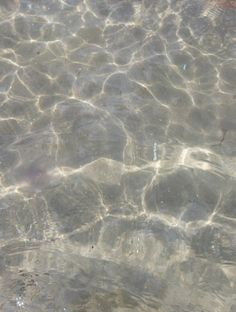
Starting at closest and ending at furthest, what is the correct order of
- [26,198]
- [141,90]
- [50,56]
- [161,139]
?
[26,198]
[161,139]
[141,90]
[50,56]

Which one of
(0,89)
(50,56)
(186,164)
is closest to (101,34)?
(50,56)

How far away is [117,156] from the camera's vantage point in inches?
255

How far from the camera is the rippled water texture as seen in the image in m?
5.31

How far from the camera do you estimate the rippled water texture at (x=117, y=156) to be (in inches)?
209

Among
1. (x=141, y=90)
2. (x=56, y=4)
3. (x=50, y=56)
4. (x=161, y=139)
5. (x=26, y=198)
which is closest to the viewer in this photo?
(x=26, y=198)

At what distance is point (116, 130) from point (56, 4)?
10.8 ft

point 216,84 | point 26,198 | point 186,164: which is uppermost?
point 216,84

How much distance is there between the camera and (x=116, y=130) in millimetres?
6766

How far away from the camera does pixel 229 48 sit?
7848 millimetres

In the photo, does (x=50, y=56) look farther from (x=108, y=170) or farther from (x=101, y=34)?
(x=108, y=170)

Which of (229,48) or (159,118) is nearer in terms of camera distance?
(159,118)

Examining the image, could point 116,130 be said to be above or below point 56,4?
below

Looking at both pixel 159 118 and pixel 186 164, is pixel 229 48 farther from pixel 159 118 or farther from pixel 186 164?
pixel 186 164

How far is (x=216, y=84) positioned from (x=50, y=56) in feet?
9.13
